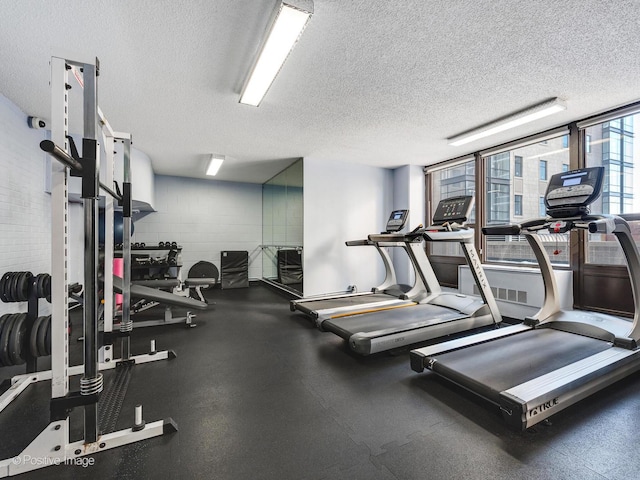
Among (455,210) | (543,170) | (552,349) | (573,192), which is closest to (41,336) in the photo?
(552,349)

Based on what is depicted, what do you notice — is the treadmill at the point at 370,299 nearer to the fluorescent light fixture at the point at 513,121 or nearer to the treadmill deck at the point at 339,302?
the treadmill deck at the point at 339,302

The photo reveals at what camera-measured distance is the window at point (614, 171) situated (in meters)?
3.45

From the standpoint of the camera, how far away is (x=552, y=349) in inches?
102

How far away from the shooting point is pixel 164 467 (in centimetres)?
152

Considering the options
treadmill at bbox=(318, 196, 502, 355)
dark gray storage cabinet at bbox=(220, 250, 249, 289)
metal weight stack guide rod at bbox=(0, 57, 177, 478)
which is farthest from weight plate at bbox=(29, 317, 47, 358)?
dark gray storage cabinet at bbox=(220, 250, 249, 289)

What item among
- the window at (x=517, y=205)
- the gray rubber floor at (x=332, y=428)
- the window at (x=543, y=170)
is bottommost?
the gray rubber floor at (x=332, y=428)

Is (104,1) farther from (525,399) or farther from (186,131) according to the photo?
(525,399)

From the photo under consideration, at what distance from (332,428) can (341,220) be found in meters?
4.27

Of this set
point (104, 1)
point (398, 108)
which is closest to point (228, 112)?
point (104, 1)

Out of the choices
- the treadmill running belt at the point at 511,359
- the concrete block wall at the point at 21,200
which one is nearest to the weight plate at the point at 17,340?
the concrete block wall at the point at 21,200

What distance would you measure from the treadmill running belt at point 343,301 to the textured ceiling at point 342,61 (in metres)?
2.45

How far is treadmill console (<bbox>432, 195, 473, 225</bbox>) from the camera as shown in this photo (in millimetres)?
3684

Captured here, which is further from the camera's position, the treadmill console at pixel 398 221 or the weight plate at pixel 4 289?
the treadmill console at pixel 398 221

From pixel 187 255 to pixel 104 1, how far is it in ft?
19.0
